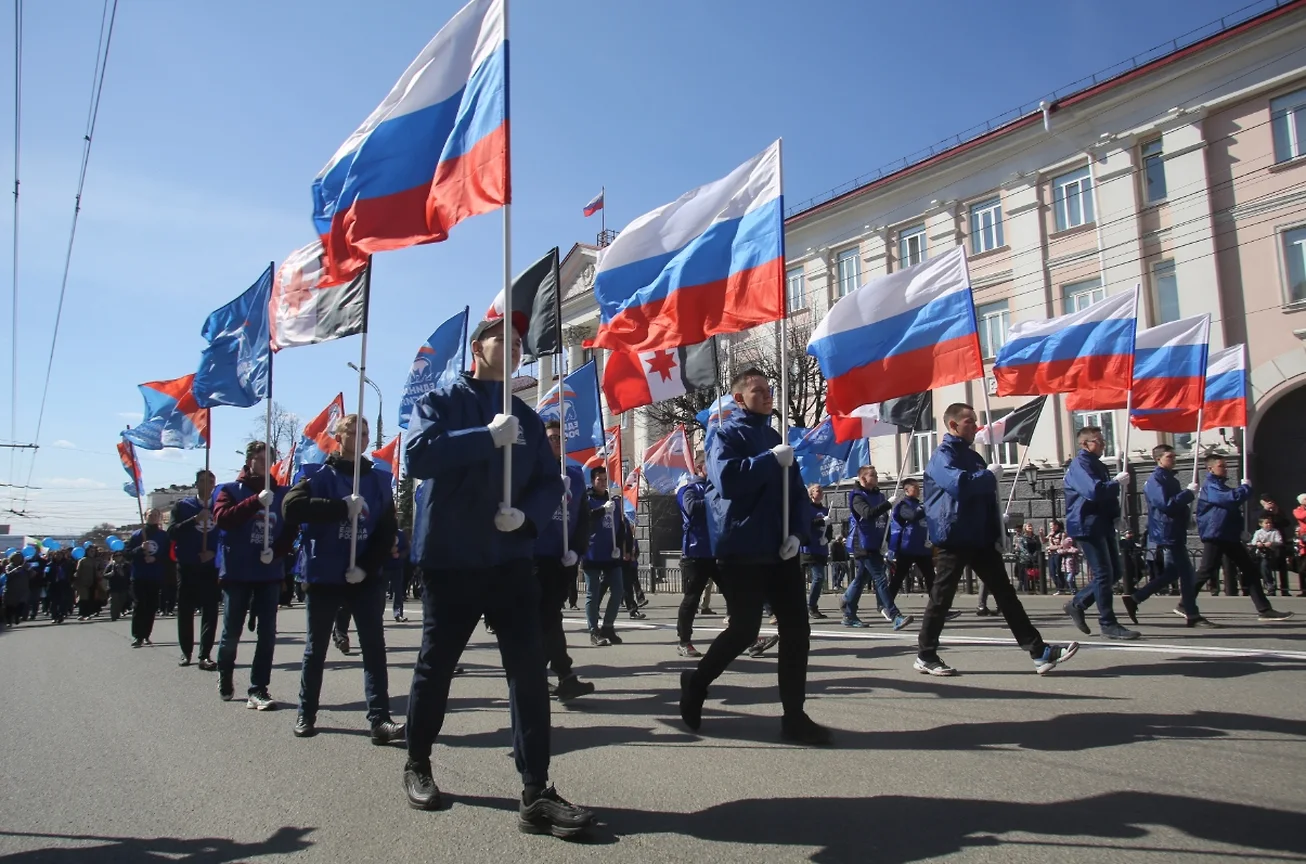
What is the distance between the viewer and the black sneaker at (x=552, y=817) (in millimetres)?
3311

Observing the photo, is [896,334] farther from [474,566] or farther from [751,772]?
[474,566]

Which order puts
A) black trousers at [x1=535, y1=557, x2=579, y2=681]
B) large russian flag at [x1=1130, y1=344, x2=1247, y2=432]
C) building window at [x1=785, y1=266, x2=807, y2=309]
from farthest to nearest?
building window at [x1=785, y1=266, x2=807, y2=309] < large russian flag at [x1=1130, y1=344, x2=1247, y2=432] < black trousers at [x1=535, y1=557, x2=579, y2=681]

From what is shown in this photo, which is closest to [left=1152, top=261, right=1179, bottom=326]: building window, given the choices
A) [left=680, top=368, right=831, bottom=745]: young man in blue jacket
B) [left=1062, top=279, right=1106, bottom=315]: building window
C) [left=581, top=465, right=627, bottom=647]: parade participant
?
[left=1062, top=279, right=1106, bottom=315]: building window

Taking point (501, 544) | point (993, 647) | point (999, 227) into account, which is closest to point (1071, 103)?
point (999, 227)

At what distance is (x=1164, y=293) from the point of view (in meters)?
23.7

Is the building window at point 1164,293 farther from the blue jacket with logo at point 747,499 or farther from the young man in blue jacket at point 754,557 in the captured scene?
the young man in blue jacket at point 754,557

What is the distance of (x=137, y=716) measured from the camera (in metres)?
6.54

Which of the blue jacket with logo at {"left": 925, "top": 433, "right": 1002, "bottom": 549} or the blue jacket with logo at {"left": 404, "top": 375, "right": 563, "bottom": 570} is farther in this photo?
the blue jacket with logo at {"left": 925, "top": 433, "right": 1002, "bottom": 549}

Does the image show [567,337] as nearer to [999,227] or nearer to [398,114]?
[999,227]

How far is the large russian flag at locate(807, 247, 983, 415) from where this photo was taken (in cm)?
809

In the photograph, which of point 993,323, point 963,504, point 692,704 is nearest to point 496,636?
point 692,704

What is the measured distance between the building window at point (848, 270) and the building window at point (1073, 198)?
Result: 23.0 ft

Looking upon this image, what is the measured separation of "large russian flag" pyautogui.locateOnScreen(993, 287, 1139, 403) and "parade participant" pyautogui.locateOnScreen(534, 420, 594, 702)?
588 centimetres

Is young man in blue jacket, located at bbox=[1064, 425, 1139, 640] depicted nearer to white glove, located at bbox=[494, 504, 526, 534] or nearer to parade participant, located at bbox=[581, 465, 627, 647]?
parade participant, located at bbox=[581, 465, 627, 647]
